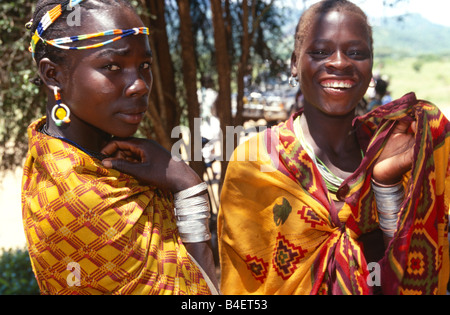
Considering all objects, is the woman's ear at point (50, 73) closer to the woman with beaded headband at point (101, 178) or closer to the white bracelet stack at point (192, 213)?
the woman with beaded headband at point (101, 178)

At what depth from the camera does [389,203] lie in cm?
184

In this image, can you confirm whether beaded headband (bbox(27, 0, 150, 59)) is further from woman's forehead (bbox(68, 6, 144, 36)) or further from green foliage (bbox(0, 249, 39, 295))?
green foliage (bbox(0, 249, 39, 295))

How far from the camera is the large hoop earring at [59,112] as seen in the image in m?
1.72

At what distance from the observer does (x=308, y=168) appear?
6.82ft

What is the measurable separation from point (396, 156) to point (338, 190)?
28 cm

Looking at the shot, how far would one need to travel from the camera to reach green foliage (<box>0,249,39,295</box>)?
4.43m

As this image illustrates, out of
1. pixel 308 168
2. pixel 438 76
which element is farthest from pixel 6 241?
pixel 438 76

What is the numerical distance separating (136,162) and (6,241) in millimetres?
6554

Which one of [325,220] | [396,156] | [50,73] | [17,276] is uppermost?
[50,73]

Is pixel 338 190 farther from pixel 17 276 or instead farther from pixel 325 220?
pixel 17 276

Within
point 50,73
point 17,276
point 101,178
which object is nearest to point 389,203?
point 101,178

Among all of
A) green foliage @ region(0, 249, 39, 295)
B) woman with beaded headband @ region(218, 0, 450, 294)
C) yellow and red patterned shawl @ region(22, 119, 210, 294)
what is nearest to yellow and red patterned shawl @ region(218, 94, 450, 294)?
woman with beaded headband @ region(218, 0, 450, 294)
